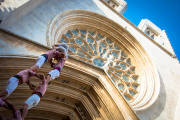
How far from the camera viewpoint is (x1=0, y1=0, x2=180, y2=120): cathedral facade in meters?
3.85

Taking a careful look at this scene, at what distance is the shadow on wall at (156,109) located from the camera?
5395 millimetres

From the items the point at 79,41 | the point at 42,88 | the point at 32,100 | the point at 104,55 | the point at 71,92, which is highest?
the point at 79,41

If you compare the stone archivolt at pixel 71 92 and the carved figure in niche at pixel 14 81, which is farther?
the stone archivolt at pixel 71 92

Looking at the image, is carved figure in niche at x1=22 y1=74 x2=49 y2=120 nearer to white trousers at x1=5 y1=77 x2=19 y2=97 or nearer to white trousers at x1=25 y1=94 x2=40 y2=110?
white trousers at x1=25 y1=94 x2=40 y2=110

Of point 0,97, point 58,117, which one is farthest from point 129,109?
point 0,97

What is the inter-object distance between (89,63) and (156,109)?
3.38m

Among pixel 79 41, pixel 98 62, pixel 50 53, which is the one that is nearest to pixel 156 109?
pixel 98 62

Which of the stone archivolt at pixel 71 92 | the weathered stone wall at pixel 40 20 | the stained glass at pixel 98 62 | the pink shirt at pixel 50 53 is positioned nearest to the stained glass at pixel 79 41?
the stained glass at pixel 98 62

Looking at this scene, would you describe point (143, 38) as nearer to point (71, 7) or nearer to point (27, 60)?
point (71, 7)

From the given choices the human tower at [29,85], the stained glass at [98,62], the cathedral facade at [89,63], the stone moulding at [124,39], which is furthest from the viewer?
the stained glass at [98,62]

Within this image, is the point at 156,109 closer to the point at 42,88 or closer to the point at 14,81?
the point at 42,88

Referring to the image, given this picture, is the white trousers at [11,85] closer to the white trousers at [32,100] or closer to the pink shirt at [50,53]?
the white trousers at [32,100]

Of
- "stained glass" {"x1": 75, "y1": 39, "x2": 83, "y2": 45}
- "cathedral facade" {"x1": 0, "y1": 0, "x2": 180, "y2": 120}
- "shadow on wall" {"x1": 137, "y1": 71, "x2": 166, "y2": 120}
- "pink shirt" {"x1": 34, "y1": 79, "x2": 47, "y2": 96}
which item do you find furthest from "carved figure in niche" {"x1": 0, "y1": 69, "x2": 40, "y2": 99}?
"stained glass" {"x1": 75, "y1": 39, "x2": 83, "y2": 45}

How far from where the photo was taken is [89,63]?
4.59 meters
